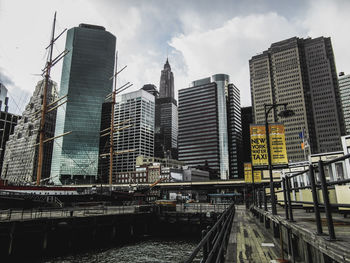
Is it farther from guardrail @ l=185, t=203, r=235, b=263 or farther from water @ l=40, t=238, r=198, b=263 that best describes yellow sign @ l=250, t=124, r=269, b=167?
guardrail @ l=185, t=203, r=235, b=263

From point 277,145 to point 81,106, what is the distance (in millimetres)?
155267

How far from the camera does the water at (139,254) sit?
18.0m

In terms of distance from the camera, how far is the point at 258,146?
49.5ft

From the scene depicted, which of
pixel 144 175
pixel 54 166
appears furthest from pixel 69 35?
pixel 144 175

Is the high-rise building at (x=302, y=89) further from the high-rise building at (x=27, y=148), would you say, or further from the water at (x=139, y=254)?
the water at (x=139, y=254)

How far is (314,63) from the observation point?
180250 millimetres

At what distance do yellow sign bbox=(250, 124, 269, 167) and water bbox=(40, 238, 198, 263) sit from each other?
7.94 m

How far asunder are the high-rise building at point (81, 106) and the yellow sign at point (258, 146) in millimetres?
140044

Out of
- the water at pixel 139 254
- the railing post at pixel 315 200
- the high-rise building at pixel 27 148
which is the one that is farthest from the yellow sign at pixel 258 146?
the high-rise building at pixel 27 148

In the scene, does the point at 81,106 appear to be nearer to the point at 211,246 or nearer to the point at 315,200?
the point at 211,246

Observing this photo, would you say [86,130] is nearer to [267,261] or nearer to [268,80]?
[268,80]

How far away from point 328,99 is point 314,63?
2965cm

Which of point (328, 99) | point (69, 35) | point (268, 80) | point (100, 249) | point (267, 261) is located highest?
point (69, 35)

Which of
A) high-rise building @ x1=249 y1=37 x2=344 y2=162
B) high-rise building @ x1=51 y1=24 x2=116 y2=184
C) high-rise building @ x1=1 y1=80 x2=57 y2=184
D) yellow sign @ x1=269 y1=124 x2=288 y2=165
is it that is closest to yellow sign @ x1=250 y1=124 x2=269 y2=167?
yellow sign @ x1=269 y1=124 x2=288 y2=165
